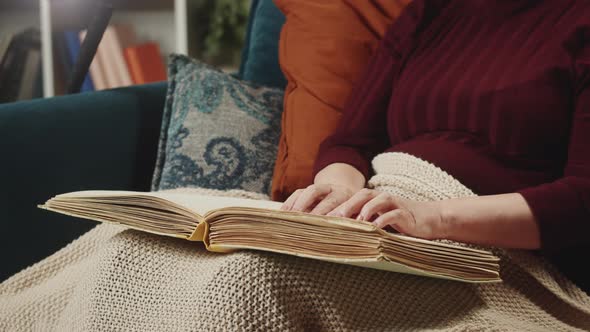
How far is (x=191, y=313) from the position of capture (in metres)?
0.62

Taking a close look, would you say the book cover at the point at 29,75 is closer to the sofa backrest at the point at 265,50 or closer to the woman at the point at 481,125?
the sofa backrest at the point at 265,50

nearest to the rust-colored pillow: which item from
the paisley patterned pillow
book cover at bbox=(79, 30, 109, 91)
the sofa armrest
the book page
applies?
the paisley patterned pillow

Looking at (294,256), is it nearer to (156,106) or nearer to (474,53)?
(474,53)

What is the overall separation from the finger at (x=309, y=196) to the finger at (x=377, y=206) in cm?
10

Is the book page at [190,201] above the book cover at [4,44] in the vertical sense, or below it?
above

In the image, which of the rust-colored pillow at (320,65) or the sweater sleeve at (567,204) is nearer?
the sweater sleeve at (567,204)

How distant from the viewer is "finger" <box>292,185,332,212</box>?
30.9 inches

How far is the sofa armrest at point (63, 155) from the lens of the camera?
1.06m

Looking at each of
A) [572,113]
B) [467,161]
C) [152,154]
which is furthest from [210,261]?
[152,154]

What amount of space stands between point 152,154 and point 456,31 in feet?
2.06

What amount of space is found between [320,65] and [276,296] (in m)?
0.71

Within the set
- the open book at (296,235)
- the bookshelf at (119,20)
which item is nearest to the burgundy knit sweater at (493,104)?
the open book at (296,235)

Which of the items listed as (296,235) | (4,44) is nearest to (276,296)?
(296,235)

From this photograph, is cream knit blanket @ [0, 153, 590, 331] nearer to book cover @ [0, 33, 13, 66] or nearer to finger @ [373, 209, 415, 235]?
finger @ [373, 209, 415, 235]
